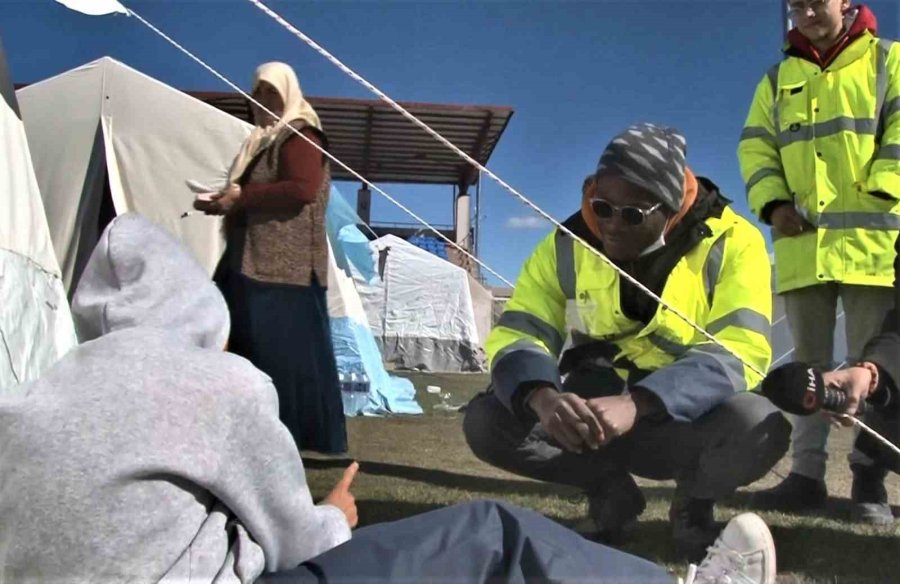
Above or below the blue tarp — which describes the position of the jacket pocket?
above

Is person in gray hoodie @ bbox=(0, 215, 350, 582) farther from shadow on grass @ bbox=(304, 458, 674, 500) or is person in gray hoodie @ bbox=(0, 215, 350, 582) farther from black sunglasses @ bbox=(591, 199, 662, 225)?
black sunglasses @ bbox=(591, 199, 662, 225)

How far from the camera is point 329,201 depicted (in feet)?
4.78

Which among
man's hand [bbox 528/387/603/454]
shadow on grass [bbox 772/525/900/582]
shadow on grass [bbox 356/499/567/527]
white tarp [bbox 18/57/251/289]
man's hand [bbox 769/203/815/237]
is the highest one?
white tarp [bbox 18/57/251/289]

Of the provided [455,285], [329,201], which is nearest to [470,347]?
[455,285]

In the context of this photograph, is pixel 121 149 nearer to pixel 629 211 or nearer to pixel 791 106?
pixel 629 211

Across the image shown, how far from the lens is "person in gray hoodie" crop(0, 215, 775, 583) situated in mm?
874

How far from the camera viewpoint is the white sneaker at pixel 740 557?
1.22 m

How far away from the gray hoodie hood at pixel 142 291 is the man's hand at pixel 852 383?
868mm

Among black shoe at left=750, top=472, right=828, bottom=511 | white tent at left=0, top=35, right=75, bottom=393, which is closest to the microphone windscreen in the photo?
black shoe at left=750, top=472, right=828, bottom=511

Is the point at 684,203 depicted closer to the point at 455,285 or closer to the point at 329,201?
the point at 455,285

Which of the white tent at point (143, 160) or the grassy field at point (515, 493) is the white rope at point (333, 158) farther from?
the grassy field at point (515, 493)

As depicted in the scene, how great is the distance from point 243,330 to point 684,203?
669 millimetres

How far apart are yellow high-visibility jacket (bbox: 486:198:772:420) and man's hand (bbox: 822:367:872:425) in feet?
0.33

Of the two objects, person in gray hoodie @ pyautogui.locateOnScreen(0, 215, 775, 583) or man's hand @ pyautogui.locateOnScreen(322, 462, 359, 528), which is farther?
man's hand @ pyautogui.locateOnScreen(322, 462, 359, 528)
